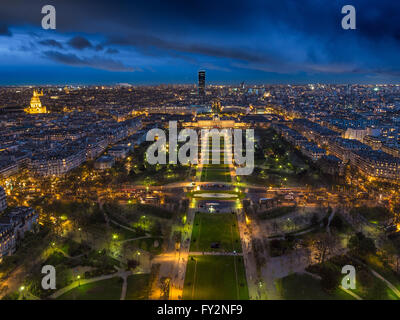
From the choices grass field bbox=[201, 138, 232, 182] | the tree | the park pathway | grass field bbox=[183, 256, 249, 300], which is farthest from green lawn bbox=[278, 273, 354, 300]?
grass field bbox=[201, 138, 232, 182]

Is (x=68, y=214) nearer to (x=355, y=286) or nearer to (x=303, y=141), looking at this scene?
(x=355, y=286)

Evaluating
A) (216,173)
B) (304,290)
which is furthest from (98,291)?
(216,173)

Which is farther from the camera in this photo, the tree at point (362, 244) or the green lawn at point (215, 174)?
the green lawn at point (215, 174)

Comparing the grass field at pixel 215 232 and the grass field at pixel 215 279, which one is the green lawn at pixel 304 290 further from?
the grass field at pixel 215 232

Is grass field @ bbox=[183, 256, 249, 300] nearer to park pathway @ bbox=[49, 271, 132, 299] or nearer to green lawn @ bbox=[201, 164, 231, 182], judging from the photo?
park pathway @ bbox=[49, 271, 132, 299]

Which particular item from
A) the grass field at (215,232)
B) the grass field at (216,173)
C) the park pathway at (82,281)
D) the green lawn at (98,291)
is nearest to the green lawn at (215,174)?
the grass field at (216,173)
